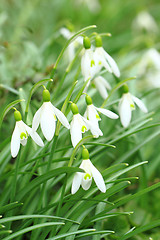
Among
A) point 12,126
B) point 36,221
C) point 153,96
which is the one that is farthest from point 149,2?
point 36,221

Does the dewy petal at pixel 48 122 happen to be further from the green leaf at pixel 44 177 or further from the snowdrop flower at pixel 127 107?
the snowdrop flower at pixel 127 107

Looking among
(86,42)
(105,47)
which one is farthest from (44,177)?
(105,47)

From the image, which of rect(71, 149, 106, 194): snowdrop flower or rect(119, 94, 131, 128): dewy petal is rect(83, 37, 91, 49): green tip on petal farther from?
rect(71, 149, 106, 194): snowdrop flower

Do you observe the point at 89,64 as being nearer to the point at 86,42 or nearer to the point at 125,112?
the point at 86,42

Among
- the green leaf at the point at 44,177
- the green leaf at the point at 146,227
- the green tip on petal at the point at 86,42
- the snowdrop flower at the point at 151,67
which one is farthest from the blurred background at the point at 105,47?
the green leaf at the point at 44,177

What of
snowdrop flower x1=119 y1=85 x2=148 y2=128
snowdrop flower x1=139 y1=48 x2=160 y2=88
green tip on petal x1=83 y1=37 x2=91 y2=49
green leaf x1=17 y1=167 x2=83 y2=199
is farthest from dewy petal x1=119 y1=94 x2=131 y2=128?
snowdrop flower x1=139 y1=48 x2=160 y2=88

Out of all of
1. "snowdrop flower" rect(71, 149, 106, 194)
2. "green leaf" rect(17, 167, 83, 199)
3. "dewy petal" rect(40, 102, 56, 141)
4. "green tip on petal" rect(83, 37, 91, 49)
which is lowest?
"snowdrop flower" rect(71, 149, 106, 194)

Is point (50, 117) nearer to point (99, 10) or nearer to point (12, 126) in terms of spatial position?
point (12, 126)
